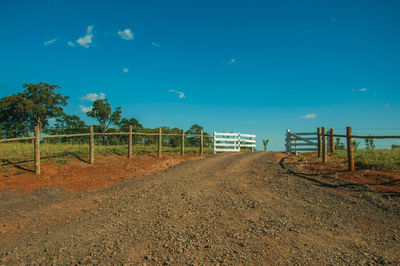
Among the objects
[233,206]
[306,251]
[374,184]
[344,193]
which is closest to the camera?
[306,251]

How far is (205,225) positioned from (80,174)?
25.0 feet

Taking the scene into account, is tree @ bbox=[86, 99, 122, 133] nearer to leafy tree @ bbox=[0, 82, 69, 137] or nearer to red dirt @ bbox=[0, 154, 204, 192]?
leafy tree @ bbox=[0, 82, 69, 137]

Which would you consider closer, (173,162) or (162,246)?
(162,246)

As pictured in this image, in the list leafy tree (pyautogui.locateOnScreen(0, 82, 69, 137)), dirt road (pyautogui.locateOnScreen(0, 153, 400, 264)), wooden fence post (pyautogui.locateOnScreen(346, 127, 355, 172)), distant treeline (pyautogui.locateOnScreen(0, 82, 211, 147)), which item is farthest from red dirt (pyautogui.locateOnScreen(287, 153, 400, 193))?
leafy tree (pyautogui.locateOnScreen(0, 82, 69, 137))

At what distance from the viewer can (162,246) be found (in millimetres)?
3926

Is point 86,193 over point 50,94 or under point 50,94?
under

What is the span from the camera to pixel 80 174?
10352 mm

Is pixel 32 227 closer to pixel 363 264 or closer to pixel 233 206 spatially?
pixel 233 206

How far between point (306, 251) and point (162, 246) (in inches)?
88.9

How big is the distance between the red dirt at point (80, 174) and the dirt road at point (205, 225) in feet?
3.08

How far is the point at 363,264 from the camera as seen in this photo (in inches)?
133

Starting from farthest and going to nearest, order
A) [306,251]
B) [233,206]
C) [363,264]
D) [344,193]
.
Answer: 1. [344,193]
2. [233,206]
3. [306,251]
4. [363,264]

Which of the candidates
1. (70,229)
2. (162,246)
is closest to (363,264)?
(162,246)

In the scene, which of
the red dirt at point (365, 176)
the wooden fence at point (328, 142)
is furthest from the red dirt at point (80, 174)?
the wooden fence at point (328, 142)
